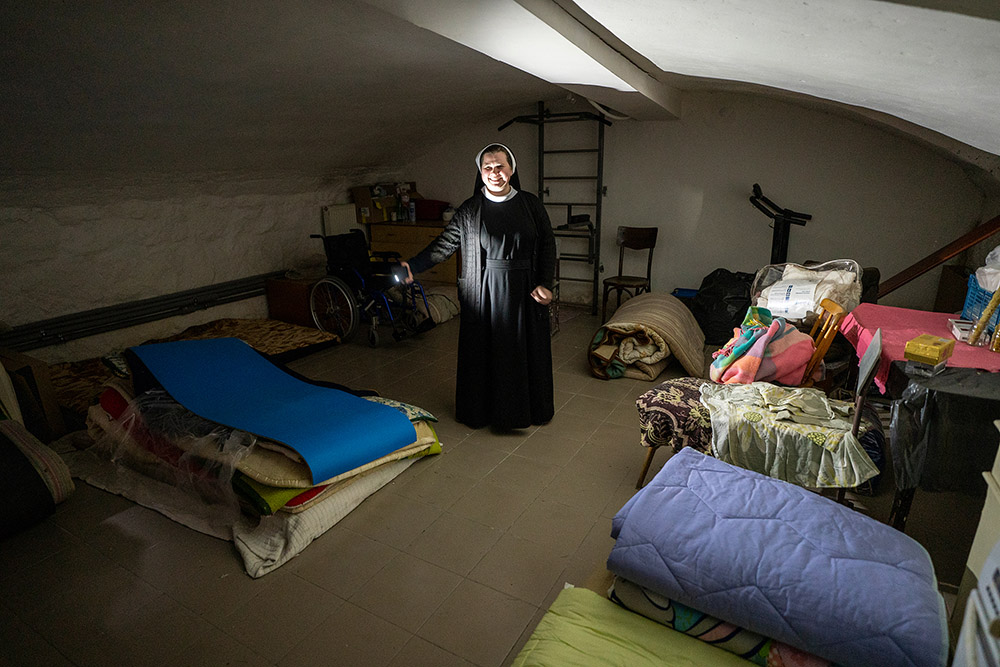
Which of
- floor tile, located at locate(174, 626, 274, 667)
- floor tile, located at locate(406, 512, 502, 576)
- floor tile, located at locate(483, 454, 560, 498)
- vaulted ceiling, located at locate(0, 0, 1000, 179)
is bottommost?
floor tile, located at locate(174, 626, 274, 667)

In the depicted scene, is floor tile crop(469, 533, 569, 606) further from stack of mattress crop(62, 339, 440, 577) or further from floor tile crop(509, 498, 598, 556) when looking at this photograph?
stack of mattress crop(62, 339, 440, 577)

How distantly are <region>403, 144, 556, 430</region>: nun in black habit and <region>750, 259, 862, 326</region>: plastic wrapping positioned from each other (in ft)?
4.71

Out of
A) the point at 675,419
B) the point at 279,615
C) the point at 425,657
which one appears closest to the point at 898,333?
the point at 675,419

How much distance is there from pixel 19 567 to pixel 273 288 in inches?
130

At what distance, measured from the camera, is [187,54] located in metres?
2.43

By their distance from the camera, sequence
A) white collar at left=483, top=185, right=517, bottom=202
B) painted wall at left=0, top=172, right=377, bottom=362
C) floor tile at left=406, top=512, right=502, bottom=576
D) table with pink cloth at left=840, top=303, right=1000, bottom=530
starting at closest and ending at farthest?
table with pink cloth at left=840, top=303, right=1000, bottom=530, floor tile at left=406, top=512, right=502, bottom=576, white collar at left=483, top=185, right=517, bottom=202, painted wall at left=0, top=172, right=377, bottom=362

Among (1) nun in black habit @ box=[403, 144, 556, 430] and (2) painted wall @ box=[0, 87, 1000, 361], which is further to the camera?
(2) painted wall @ box=[0, 87, 1000, 361]

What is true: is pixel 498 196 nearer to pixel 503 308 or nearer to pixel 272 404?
pixel 503 308

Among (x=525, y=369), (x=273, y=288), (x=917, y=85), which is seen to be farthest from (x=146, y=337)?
(x=917, y=85)

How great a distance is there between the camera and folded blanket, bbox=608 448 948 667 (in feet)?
3.20

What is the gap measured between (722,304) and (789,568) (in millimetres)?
3733

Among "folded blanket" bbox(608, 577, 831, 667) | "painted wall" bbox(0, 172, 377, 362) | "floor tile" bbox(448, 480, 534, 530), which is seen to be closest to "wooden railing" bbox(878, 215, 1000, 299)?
"floor tile" bbox(448, 480, 534, 530)

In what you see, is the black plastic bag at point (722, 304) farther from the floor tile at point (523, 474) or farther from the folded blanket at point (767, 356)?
the floor tile at point (523, 474)

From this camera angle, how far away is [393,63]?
9.86 feet
